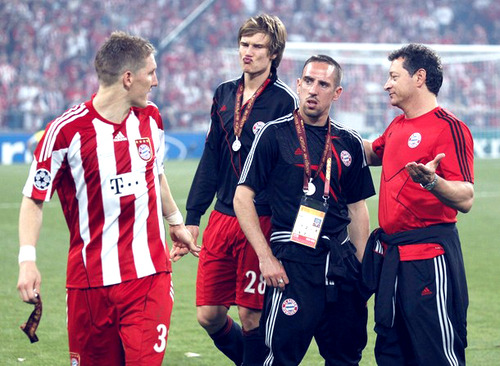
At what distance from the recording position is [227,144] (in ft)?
18.3

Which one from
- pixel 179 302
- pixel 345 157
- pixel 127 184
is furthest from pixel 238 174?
pixel 179 302

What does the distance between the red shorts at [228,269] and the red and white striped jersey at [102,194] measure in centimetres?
112

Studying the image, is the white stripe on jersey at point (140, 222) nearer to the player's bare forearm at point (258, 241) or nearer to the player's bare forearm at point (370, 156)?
the player's bare forearm at point (258, 241)

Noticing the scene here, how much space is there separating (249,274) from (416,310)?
1.14 m

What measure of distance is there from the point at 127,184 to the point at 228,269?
142 cm

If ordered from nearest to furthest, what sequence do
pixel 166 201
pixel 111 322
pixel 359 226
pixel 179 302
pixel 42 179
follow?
pixel 42 179, pixel 111 322, pixel 166 201, pixel 359 226, pixel 179 302

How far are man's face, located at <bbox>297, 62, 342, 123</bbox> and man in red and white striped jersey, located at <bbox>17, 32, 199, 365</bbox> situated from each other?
966 mm

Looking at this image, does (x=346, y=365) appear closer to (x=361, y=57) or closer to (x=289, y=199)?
(x=289, y=199)

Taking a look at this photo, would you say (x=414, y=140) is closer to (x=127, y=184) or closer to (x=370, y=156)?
(x=370, y=156)

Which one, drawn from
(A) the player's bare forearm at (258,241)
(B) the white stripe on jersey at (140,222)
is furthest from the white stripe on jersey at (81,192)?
(A) the player's bare forearm at (258,241)

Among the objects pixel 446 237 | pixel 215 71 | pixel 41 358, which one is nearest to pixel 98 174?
pixel 446 237

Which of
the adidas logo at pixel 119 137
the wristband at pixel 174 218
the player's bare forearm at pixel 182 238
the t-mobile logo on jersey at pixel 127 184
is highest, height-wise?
the adidas logo at pixel 119 137

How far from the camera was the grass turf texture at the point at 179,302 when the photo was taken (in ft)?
21.4

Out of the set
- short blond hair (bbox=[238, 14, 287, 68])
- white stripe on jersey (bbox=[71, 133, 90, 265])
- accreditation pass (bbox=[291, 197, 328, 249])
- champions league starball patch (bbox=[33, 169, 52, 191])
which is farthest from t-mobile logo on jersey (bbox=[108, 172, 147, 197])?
short blond hair (bbox=[238, 14, 287, 68])
